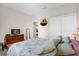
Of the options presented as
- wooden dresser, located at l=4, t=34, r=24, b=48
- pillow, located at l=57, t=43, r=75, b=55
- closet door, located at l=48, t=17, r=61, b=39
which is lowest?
pillow, located at l=57, t=43, r=75, b=55

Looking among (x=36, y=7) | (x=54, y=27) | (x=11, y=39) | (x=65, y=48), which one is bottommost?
(x=65, y=48)

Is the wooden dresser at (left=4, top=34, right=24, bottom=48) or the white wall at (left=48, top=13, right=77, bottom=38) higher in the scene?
the white wall at (left=48, top=13, right=77, bottom=38)

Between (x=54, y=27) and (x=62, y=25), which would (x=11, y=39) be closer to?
(x=54, y=27)

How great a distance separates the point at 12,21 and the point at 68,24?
0.74 meters

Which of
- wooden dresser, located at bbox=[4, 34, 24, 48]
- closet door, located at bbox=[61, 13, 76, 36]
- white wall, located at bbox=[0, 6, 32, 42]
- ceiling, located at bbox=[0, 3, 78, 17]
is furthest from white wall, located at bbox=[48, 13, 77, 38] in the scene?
wooden dresser, located at bbox=[4, 34, 24, 48]

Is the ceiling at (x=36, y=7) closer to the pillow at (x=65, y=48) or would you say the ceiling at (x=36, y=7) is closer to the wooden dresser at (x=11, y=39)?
the wooden dresser at (x=11, y=39)

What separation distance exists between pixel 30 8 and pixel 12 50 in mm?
597

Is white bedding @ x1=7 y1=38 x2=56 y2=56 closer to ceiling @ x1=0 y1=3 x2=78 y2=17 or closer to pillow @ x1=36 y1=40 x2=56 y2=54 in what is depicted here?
pillow @ x1=36 y1=40 x2=56 y2=54

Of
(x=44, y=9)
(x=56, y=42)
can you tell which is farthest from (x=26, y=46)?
(x=44, y=9)

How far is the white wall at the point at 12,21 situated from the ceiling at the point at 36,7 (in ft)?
0.17

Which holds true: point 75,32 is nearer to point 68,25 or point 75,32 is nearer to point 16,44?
point 68,25

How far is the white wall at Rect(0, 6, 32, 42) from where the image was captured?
2045 millimetres

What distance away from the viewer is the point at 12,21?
2051mm

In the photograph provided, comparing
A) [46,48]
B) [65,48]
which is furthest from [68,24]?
[46,48]
